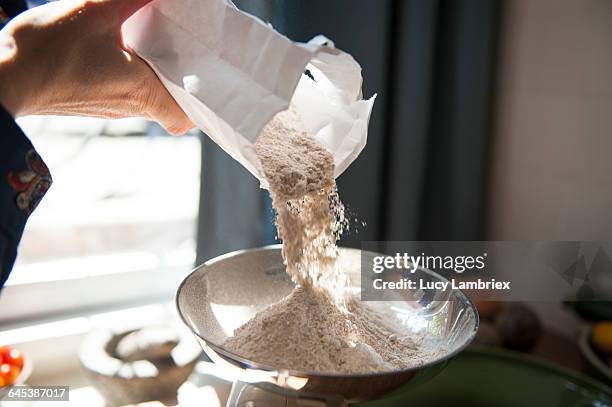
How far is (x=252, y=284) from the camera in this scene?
624 mm

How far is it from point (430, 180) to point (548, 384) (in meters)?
0.48

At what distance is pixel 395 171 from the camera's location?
992 millimetres

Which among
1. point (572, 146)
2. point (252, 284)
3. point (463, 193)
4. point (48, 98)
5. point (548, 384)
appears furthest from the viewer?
point (463, 193)

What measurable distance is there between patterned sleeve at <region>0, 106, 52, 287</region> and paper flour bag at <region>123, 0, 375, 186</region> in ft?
0.48

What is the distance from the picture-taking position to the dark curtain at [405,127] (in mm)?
842

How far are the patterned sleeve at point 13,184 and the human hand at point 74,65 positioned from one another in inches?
1.1

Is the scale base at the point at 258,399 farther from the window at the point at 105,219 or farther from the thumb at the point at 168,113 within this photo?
Answer: the window at the point at 105,219

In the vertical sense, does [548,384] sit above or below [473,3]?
below

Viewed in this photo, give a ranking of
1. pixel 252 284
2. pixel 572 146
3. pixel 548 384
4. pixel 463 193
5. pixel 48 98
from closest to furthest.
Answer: pixel 48 98 → pixel 252 284 → pixel 548 384 → pixel 572 146 → pixel 463 193

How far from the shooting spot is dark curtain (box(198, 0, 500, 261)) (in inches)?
33.1

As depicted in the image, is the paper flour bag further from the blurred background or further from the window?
the window

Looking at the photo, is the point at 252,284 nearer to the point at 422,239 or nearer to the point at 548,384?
the point at 548,384

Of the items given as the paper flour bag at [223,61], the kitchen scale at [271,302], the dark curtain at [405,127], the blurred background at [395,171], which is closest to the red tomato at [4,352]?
the blurred background at [395,171]

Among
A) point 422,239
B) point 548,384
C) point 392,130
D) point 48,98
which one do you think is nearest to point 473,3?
point 392,130
